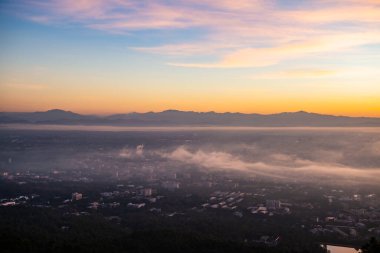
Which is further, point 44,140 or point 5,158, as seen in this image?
point 44,140

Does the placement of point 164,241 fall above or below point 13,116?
below

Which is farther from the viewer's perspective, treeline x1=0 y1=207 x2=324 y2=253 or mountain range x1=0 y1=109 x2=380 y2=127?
mountain range x1=0 y1=109 x2=380 y2=127

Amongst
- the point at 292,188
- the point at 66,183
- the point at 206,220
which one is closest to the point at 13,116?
the point at 66,183

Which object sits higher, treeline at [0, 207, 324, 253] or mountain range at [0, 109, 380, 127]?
Result: mountain range at [0, 109, 380, 127]

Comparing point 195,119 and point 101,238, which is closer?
point 101,238

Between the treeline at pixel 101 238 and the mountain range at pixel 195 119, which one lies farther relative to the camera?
the mountain range at pixel 195 119

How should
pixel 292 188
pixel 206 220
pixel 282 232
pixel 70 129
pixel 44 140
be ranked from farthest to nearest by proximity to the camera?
pixel 70 129 → pixel 44 140 → pixel 292 188 → pixel 206 220 → pixel 282 232

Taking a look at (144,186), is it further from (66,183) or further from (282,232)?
(282,232)

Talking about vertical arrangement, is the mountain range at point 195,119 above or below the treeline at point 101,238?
above
